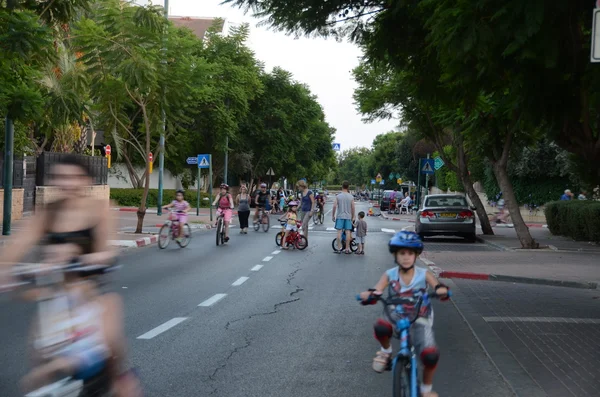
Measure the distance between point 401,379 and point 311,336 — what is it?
3.56 m

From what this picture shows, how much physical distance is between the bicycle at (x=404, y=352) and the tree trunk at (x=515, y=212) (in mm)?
18161

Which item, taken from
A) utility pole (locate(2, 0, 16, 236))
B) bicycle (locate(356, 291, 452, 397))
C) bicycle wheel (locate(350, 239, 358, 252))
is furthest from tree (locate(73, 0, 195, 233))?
bicycle (locate(356, 291, 452, 397))

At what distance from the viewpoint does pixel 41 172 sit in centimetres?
3180

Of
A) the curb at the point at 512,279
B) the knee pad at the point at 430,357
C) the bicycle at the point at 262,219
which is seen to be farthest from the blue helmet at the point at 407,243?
the bicycle at the point at 262,219

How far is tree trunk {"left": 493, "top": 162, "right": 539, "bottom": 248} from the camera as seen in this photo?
23.1 m

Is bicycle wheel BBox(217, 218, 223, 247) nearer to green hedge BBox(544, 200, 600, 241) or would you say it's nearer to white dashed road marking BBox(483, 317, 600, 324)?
green hedge BBox(544, 200, 600, 241)

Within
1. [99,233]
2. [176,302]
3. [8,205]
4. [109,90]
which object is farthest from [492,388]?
[109,90]

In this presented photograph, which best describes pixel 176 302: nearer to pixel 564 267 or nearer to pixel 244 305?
pixel 244 305

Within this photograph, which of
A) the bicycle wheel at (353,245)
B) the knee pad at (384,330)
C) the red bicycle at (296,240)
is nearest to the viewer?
the knee pad at (384,330)

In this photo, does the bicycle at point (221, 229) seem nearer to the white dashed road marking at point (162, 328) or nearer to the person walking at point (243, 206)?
the person walking at point (243, 206)

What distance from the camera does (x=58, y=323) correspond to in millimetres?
4660

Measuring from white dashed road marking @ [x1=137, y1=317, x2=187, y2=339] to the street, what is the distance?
0.02m

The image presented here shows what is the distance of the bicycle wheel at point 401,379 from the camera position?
516 cm

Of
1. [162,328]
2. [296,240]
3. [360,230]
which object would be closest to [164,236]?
[296,240]
